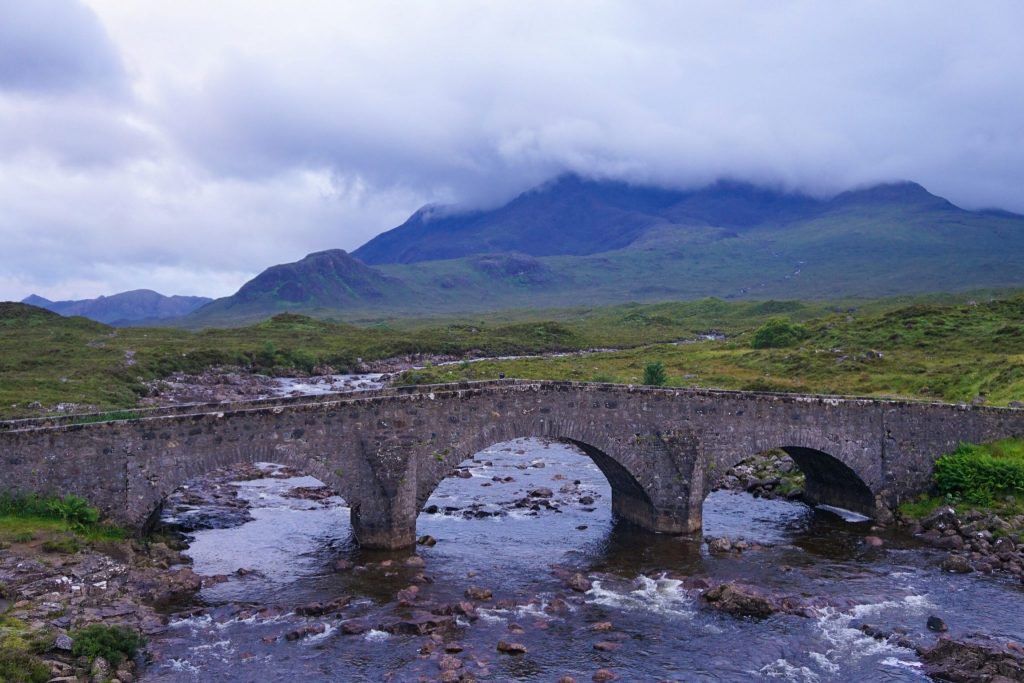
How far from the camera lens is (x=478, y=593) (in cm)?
2517

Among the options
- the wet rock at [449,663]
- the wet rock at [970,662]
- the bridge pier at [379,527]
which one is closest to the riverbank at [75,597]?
the bridge pier at [379,527]

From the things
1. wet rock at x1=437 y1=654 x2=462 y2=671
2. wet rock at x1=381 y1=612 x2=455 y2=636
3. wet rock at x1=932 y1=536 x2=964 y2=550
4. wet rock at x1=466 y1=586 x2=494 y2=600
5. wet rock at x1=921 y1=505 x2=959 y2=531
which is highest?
wet rock at x1=921 y1=505 x2=959 y2=531

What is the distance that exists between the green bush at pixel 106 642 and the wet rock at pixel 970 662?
20.9 meters

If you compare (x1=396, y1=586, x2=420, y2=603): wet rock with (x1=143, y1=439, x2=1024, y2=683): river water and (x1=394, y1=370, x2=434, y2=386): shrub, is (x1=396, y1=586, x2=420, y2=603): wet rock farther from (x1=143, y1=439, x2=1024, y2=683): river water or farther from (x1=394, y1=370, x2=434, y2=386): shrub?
(x1=394, y1=370, x2=434, y2=386): shrub

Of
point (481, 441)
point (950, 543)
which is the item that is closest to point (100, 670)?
point (481, 441)

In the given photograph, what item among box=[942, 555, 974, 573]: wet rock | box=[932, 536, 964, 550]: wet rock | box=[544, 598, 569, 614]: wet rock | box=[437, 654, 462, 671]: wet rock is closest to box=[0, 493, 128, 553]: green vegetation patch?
box=[437, 654, 462, 671]: wet rock

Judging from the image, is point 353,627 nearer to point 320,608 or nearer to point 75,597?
point 320,608

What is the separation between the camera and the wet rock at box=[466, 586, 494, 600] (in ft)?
82.3

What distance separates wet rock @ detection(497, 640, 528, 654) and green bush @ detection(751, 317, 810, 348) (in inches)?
2739

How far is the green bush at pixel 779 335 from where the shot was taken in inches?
3356

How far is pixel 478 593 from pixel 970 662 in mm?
14111

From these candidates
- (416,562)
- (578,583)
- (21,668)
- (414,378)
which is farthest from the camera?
(414,378)

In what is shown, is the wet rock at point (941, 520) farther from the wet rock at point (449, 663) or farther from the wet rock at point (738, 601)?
the wet rock at point (449, 663)

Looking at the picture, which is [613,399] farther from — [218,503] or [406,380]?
[406,380]
